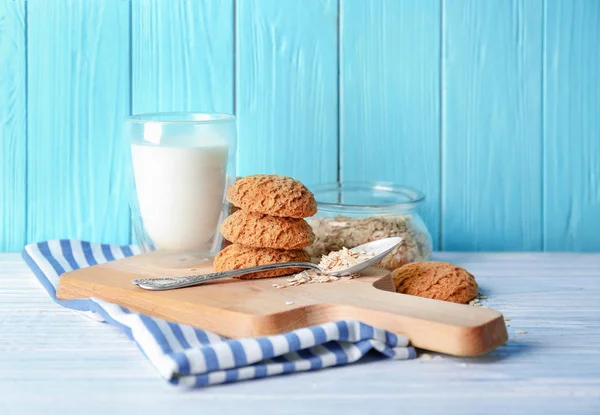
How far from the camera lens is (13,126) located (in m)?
1.44

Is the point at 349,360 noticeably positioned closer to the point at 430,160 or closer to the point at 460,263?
the point at 460,263

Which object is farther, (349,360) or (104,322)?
(104,322)

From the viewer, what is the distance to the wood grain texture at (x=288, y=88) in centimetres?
142

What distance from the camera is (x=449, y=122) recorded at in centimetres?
144

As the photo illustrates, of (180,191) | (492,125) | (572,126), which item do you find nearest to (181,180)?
(180,191)

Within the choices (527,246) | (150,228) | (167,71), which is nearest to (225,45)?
(167,71)

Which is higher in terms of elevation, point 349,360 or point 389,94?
point 389,94

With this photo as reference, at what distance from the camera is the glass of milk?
1137 mm

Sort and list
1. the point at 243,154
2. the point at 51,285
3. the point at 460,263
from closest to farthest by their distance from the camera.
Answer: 1. the point at 51,285
2. the point at 460,263
3. the point at 243,154

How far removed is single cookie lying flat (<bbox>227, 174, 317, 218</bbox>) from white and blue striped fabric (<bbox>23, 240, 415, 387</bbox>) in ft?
0.70

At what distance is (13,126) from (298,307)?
0.80m

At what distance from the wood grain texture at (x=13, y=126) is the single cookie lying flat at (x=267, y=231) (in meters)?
0.57

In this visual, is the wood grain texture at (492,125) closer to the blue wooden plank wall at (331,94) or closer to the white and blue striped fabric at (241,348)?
the blue wooden plank wall at (331,94)

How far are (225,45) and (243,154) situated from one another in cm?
20
